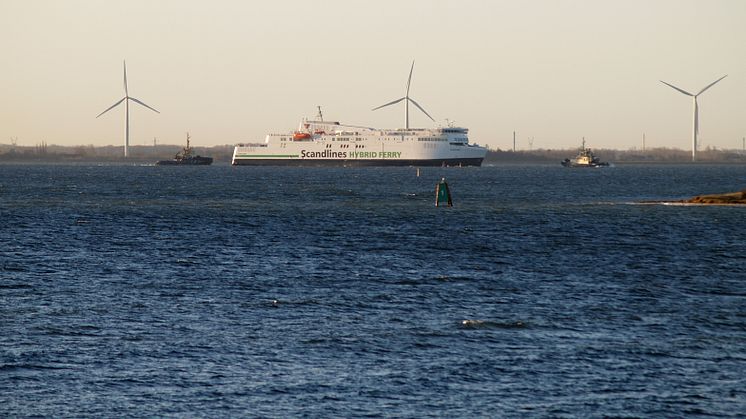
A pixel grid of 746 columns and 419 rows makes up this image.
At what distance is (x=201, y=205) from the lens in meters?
111

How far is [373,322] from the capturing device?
36.2 m

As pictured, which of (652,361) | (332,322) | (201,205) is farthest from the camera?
(201,205)

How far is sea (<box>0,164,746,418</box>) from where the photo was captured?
2605cm

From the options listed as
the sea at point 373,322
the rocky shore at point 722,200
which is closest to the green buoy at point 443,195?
the rocky shore at point 722,200

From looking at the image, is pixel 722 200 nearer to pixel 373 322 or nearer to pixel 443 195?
pixel 443 195

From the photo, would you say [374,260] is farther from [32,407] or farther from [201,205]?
[201,205]

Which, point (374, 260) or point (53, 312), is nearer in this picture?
point (53, 312)

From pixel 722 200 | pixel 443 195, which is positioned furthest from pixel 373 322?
pixel 722 200

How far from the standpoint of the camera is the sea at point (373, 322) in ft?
85.5

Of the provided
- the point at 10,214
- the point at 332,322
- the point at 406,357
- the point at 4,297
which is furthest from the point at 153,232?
the point at 406,357

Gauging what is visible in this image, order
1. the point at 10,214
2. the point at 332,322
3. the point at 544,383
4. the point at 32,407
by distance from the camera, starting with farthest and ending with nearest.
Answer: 1. the point at 10,214
2. the point at 332,322
3. the point at 544,383
4. the point at 32,407

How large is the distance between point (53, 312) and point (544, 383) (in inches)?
709

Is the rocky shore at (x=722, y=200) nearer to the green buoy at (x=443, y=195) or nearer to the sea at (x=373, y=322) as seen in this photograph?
the green buoy at (x=443, y=195)

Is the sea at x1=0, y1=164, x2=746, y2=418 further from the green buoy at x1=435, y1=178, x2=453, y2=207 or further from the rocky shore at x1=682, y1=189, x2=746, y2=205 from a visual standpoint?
the green buoy at x1=435, y1=178, x2=453, y2=207
